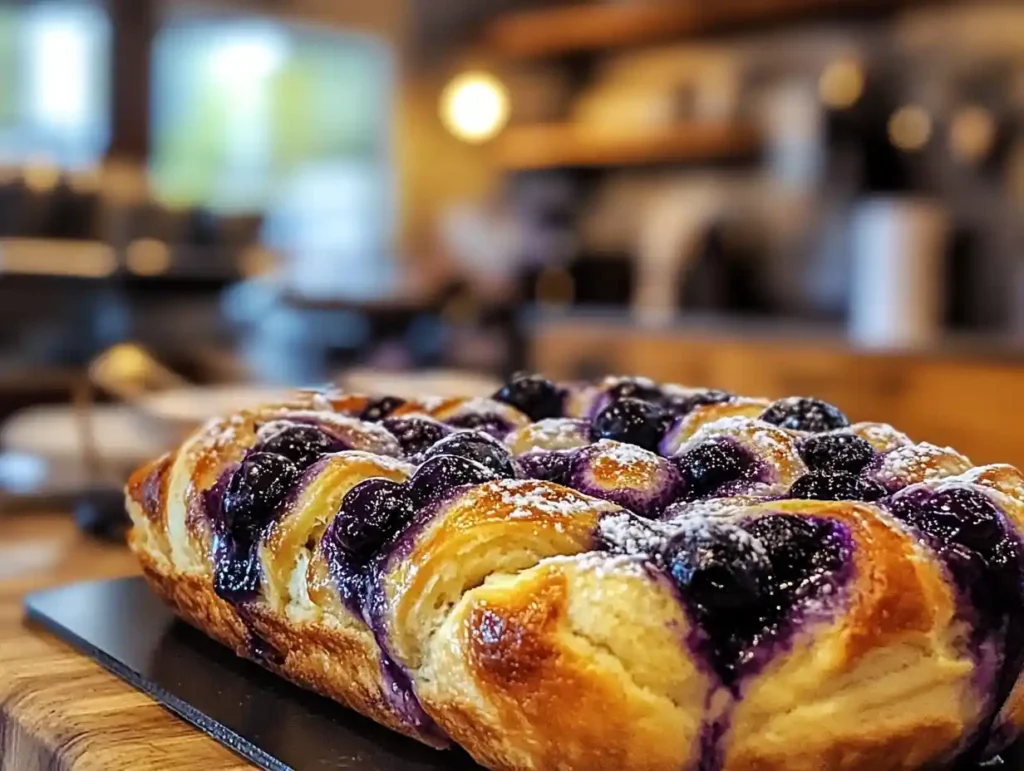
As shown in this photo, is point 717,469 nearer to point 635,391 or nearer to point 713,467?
point 713,467

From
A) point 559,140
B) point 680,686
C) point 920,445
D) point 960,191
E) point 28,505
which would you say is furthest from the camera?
point 559,140

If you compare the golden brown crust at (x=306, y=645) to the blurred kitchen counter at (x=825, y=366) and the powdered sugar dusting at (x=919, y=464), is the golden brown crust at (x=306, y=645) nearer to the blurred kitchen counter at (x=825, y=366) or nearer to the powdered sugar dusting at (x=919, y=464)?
the powdered sugar dusting at (x=919, y=464)

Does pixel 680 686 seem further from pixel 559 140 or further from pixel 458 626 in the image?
pixel 559 140

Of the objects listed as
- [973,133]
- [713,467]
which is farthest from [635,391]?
[973,133]

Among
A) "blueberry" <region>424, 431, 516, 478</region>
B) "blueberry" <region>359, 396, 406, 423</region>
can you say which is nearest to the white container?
"blueberry" <region>359, 396, 406, 423</region>

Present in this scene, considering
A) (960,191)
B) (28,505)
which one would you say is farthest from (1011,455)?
(28,505)

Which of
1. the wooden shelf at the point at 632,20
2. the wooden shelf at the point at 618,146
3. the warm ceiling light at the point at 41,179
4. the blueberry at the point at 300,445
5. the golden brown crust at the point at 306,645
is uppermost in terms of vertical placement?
the wooden shelf at the point at 632,20

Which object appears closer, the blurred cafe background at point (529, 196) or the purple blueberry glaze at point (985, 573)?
the purple blueberry glaze at point (985, 573)

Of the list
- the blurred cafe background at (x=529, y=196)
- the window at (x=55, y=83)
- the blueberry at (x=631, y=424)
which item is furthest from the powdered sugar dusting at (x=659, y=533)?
the window at (x=55, y=83)

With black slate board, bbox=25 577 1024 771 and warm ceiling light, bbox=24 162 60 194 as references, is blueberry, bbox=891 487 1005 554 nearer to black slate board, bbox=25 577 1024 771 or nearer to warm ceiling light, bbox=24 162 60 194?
black slate board, bbox=25 577 1024 771
